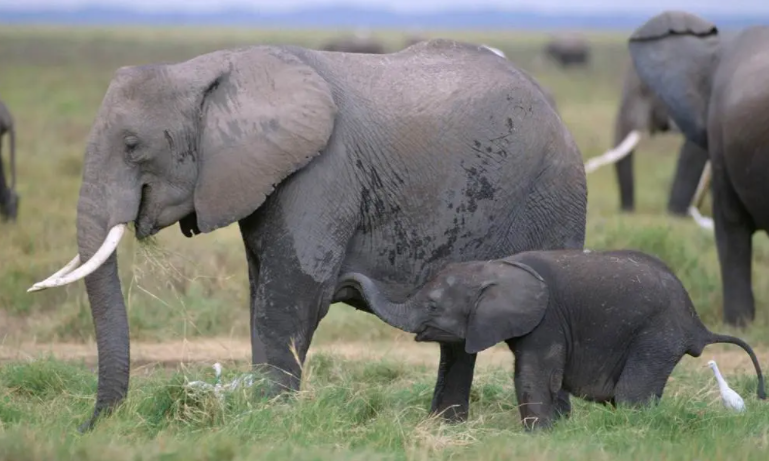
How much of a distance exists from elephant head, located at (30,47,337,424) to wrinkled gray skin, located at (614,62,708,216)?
9.21 meters

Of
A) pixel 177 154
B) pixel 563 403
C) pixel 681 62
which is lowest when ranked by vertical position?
pixel 563 403

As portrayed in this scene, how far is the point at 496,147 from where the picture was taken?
21.5ft

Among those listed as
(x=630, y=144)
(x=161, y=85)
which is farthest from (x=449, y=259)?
(x=630, y=144)

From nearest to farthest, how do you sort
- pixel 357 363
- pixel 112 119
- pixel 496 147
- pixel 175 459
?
1. pixel 175 459
2. pixel 112 119
3. pixel 496 147
4. pixel 357 363

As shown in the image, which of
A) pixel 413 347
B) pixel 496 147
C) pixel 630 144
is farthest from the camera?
pixel 630 144

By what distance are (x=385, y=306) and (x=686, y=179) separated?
9.46m

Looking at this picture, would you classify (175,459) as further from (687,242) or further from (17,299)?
(687,242)

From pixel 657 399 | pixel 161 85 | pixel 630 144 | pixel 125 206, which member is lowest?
pixel 630 144

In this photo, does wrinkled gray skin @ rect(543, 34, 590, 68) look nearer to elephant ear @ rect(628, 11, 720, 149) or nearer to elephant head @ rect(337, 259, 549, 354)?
elephant ear @ rect(628, 11, 720, 149)

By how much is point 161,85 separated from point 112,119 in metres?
0.25

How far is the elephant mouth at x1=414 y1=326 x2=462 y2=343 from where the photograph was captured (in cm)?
623

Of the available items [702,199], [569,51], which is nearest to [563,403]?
[702,199]

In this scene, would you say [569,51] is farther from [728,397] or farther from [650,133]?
[728,397]

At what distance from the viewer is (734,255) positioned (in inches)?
384
